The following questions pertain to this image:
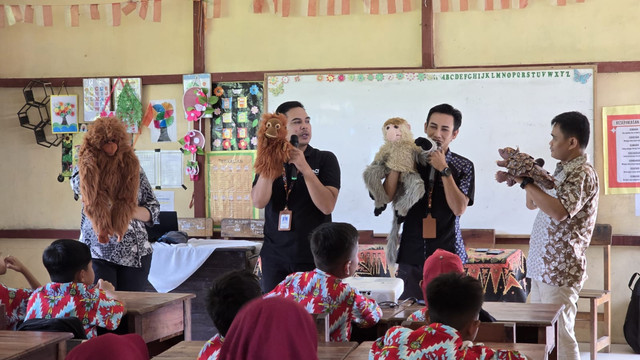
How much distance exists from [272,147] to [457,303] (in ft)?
4.47

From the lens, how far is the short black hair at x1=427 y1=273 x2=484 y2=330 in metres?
1.98

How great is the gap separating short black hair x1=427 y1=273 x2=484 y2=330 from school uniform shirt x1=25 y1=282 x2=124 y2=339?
1426mm

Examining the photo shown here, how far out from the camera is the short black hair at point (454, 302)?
6.48 ft

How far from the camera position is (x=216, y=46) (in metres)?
5.92

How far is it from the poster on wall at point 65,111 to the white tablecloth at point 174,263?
165cm

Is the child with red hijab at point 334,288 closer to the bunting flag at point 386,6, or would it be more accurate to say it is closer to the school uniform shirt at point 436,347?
the school uniform shirt at point 436,347

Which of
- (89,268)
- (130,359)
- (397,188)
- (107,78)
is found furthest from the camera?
(107,78)

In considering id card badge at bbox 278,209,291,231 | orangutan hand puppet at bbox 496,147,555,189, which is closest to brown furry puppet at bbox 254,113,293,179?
id card badge at bbox 278,209,291,231

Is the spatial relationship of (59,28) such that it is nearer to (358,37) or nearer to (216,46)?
(216,46)

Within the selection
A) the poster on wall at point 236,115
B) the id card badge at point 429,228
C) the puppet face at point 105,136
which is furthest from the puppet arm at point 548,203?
the poster on wall at point 236,115

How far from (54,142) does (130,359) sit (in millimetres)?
5095

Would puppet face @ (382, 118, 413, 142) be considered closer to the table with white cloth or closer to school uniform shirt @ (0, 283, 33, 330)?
school uniform shirt @ (0, 283, 33, 330)

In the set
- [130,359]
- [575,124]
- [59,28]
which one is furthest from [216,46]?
[130,359]

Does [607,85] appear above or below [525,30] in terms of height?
below
